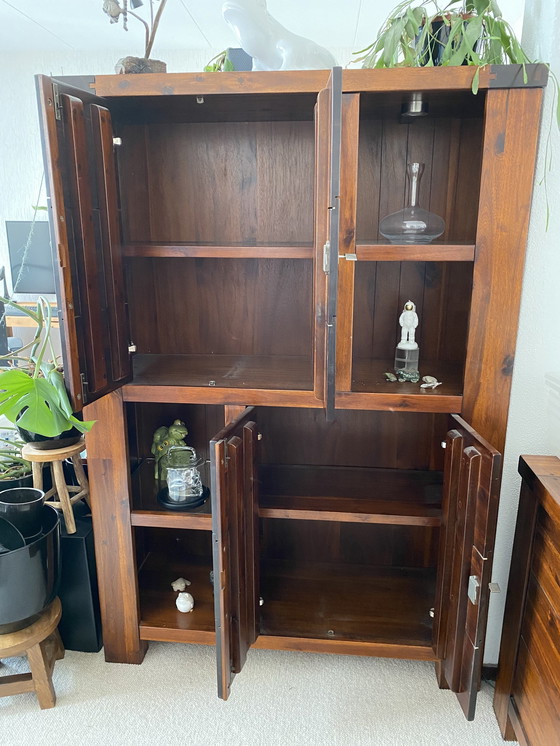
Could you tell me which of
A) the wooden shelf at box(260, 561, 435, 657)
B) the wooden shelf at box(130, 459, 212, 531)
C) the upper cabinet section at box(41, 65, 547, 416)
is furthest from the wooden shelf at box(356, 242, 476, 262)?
the wooden shelf at box(260, 561, 435, 657)

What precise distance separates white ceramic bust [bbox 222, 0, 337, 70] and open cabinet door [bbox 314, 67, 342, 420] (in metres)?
0.22

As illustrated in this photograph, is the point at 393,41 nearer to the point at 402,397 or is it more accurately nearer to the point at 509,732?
the point at 402,397

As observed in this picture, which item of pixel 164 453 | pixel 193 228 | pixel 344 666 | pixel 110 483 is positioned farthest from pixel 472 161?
pixel 344 666

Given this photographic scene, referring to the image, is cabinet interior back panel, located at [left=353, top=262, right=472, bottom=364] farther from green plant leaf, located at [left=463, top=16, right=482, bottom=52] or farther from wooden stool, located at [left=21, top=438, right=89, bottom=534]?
wooden stool, located at [left=21, top=438, right=89, bottom=534]

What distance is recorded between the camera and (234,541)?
1352mm

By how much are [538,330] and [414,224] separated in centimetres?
43

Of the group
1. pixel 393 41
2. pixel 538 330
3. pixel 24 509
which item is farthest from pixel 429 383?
pixel 24 509

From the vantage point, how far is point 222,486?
124cm

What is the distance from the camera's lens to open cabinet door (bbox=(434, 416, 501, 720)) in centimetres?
119

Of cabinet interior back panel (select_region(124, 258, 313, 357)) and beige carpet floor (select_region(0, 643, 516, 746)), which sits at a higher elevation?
cabinet interior back panel (select_region(124, 258, 313, 357))

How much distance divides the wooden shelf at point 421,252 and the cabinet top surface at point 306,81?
1.17 ft

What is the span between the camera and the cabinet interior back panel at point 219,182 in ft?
5.37

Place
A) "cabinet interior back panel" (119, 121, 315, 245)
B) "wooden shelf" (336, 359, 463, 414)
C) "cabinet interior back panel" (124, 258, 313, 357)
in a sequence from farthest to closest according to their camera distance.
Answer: "cabinet interior back panel" (124, 258, 313, 357) < "cabinet interior back panel" (119, 121, 315, 245) < "wooden shelf" (336, 359, 463, 414)

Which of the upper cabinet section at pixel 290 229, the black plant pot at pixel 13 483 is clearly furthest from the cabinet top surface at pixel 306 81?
the black plant pot at pixel 13 483
